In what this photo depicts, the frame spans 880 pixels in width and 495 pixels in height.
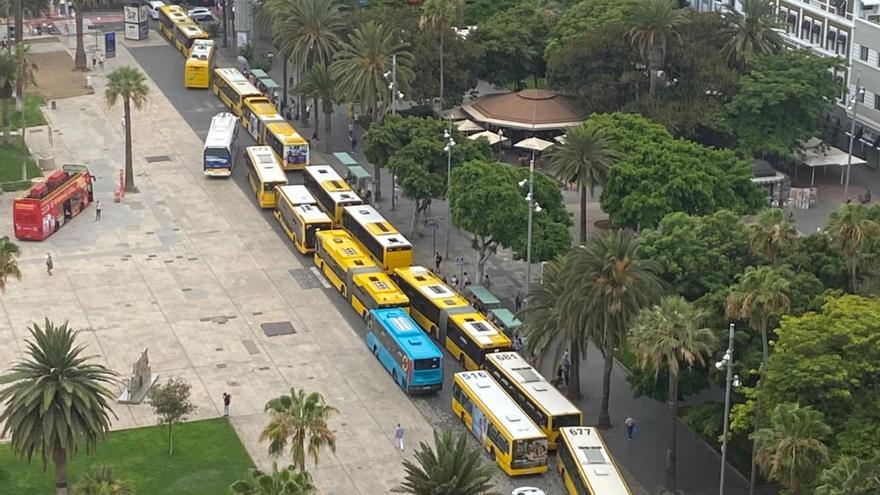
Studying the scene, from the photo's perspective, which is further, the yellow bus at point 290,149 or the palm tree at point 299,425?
the yellow bus at point 290,149

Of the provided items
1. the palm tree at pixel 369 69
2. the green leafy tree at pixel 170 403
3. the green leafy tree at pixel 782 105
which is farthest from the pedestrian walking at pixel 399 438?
the green leafy tree at pixel 782 105

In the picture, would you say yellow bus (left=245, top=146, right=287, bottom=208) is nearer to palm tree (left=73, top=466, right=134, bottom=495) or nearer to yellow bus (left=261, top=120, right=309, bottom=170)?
yellow bus (left=261, top=120, right=309, bottom=170)

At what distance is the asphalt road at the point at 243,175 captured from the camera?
88.4 m

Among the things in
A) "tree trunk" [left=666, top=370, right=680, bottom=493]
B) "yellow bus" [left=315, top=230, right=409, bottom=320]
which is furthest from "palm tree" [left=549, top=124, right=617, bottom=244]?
"tree trunk" [left=666, top=370, right=680, bottom=493]

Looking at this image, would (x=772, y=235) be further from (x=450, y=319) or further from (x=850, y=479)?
(x=850, y=479)

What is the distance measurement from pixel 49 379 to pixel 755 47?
3390 inches

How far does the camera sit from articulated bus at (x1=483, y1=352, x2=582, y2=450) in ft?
293

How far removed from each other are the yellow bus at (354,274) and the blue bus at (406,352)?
7.04 ft

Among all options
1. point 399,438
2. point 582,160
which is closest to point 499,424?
point 399,438

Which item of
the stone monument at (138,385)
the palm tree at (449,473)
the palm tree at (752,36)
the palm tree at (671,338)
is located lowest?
the stone monument at (138,385)

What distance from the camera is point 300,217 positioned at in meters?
122

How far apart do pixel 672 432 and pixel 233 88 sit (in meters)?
85.1

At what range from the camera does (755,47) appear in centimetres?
14388

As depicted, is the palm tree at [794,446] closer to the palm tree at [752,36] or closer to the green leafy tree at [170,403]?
the green leafy tree at [170,403]
